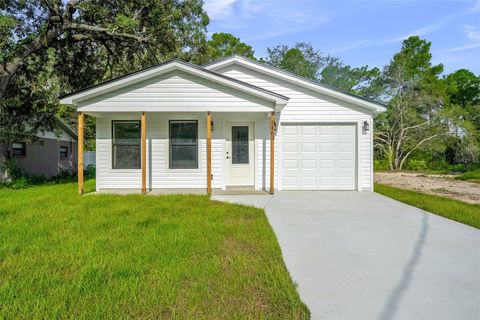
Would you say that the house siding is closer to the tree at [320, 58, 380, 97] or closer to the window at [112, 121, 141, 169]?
the window at [112, 121, 141, 169]

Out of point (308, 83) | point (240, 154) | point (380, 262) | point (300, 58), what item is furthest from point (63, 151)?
point (300, 58)

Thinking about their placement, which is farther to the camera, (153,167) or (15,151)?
(15,151)

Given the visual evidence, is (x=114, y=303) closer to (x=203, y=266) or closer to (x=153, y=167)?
(x=203, y=266)

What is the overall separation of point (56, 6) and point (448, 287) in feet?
44.4

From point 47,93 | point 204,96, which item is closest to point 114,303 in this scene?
point 204,96

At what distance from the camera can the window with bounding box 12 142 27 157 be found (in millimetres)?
14133

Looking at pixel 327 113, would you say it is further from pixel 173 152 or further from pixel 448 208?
pixel 173 152

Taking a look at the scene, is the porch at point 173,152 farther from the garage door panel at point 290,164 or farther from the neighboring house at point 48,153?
the neighboring house at point 48,153

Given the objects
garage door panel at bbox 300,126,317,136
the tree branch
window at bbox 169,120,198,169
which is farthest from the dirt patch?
the tree branch

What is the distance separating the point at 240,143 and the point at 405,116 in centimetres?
1728

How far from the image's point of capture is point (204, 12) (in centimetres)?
1415

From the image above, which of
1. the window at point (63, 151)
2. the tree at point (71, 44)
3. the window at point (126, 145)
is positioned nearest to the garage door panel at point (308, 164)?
the window at point (126, 145)

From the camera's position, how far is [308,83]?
9.27 m

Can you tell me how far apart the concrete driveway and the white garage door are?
3.10 m
